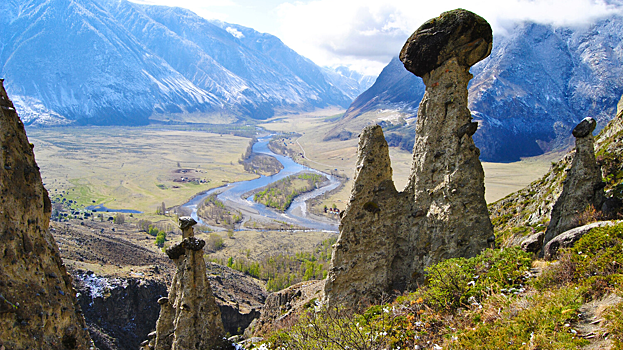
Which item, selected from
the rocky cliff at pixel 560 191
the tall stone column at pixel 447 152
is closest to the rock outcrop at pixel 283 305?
the tall stone column at pixel 447 152

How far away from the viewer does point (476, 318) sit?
11242 millimetres

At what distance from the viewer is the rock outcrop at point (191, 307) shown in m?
18.6

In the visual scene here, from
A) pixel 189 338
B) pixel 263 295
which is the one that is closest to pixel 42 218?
pixel 189 338

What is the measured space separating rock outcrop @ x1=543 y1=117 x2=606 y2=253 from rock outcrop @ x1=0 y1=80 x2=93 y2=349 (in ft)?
60.1

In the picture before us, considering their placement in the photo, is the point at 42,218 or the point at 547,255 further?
the point at 547,255

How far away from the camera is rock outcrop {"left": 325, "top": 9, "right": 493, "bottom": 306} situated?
16281 mm

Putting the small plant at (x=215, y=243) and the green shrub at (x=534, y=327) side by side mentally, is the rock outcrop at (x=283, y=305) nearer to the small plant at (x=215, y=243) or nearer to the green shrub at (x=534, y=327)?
the green shrub at (x=534, y=327)

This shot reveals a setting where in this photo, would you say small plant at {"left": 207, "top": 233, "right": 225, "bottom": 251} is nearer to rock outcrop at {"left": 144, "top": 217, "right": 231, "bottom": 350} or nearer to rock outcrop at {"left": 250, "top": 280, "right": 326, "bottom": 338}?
rock outcrop at {"left": 250, "top": 280, "right": 326, "bottom": 338}

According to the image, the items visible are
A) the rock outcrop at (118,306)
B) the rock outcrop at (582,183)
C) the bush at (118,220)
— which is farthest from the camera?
the bush at (118,220)

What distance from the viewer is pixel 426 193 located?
17.6 meters

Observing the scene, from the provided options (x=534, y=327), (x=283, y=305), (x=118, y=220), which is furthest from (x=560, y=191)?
(x=118, y=220)

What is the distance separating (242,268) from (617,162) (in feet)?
237

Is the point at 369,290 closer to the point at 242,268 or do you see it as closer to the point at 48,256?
the point at 48,256

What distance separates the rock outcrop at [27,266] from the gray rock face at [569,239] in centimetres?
1609
